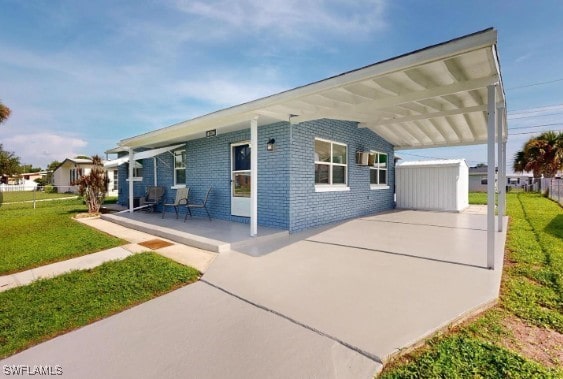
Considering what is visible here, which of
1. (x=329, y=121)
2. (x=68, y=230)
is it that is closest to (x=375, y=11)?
(x=329, y=121)

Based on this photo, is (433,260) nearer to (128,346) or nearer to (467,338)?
(467,338)

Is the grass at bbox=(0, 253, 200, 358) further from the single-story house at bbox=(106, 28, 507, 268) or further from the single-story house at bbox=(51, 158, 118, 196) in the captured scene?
the single-story house at bbox=(51, 158, 118, 196)

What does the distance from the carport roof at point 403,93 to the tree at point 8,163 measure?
2161 cm

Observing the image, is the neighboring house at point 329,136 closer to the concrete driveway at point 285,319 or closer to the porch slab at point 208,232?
the porch slab at point 208,232

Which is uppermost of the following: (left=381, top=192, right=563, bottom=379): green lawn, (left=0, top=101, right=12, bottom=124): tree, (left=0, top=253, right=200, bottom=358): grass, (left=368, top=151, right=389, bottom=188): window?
(left=0, top=101, right=12, bottom=124): tree

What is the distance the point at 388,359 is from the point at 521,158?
2986cm

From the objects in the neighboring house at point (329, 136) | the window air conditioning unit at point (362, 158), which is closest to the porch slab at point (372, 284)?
the neighboring house at point (329, 136)

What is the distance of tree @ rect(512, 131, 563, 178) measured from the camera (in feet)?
67.7

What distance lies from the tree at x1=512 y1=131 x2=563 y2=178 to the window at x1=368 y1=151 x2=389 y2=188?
58.3 ft

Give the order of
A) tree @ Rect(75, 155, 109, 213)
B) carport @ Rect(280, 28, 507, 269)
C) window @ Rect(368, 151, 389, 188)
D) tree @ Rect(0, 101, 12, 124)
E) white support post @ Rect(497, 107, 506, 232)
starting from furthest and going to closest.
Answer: tree @ Rect(0, 101, 12, 124)
window @ Rect(368, 151, 389, 188)
tree @ Rect(75, 155, 109, 213)
white support post @ Rect(497, 107, 506, 232)
carport @ Rect(280, 28, 507, 269)

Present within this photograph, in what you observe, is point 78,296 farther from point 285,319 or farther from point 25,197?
point 25,197

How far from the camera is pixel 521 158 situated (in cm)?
2405

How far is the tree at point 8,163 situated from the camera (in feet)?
71.2

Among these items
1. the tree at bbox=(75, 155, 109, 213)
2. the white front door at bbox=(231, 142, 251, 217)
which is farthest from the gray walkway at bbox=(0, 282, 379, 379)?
the tree at bbox=(75, 155, 109, 213)
